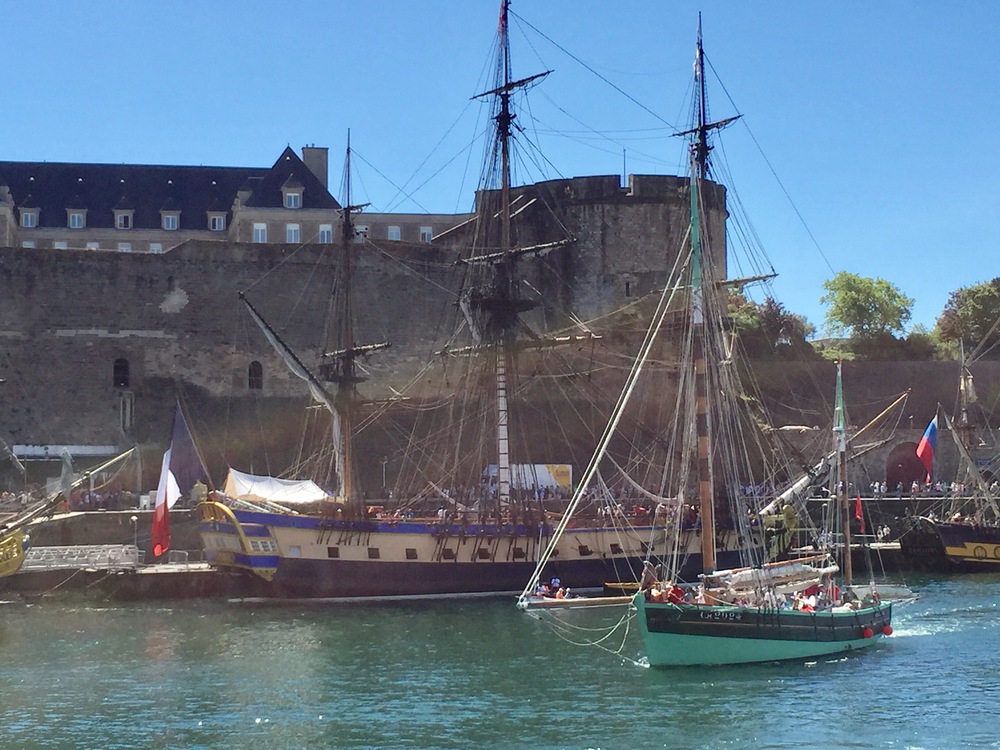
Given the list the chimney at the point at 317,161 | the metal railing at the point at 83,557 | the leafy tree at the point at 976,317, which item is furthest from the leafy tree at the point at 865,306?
the metal railing at the point at 83,557

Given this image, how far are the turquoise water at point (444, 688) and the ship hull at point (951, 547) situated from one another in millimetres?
9299

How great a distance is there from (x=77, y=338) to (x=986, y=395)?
34.3m

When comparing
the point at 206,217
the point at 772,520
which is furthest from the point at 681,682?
the point at 206,217

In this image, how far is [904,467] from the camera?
5966 cm

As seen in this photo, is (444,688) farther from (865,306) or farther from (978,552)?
(865,306)

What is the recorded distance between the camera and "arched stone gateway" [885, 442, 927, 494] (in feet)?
192

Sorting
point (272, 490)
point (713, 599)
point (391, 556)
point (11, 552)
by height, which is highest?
point (272, 490)

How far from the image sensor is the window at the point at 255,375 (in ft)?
165

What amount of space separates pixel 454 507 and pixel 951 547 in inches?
561

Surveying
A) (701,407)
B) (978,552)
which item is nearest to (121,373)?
(701,407)

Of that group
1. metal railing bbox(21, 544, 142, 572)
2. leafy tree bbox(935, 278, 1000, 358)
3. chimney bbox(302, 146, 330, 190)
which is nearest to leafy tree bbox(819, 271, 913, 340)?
leafy tree bbox(935, 278, 1000, 358)

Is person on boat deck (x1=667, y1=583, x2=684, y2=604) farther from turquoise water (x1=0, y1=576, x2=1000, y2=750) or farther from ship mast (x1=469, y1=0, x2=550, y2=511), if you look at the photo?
ship mast (x1=469, y1=0, x2=550, y2=511)

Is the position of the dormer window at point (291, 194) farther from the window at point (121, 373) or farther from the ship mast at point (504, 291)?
the ship mast at point (504, 291)

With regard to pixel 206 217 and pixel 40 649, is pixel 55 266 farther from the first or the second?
pixel 40 649
